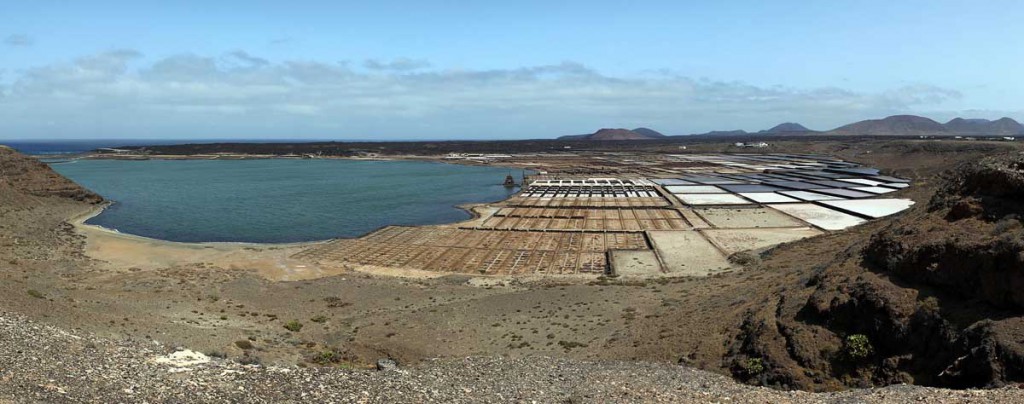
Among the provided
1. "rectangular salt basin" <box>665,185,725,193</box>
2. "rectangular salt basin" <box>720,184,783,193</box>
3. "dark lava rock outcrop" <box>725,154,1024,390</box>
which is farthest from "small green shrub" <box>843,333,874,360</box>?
"rectangular salt basin" <box>720,184,783,193</box>

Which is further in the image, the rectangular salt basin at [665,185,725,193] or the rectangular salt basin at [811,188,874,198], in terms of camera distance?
the rectangular salt basin at [665,185,725,193]

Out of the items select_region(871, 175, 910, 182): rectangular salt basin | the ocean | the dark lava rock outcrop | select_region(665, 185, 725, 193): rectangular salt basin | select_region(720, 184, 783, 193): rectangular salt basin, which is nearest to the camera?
the dark lava rock outcrop

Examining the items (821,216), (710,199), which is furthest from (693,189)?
(821,216)

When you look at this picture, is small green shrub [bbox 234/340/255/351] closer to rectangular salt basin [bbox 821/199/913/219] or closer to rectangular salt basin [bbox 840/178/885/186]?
rectangular salt basin [bbox 821/199/913/219]

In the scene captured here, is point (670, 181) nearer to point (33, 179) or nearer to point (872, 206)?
point (872, 206)

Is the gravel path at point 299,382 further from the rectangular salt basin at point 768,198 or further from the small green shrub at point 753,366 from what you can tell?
the rectangular salt basin at point 768,198

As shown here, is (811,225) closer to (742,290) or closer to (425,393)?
(742,290)

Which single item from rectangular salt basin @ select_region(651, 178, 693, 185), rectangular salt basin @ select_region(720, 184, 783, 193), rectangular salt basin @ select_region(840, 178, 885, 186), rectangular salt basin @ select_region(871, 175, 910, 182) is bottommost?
rectangular salt basin @ select_region(720, 184, 783, 193)
